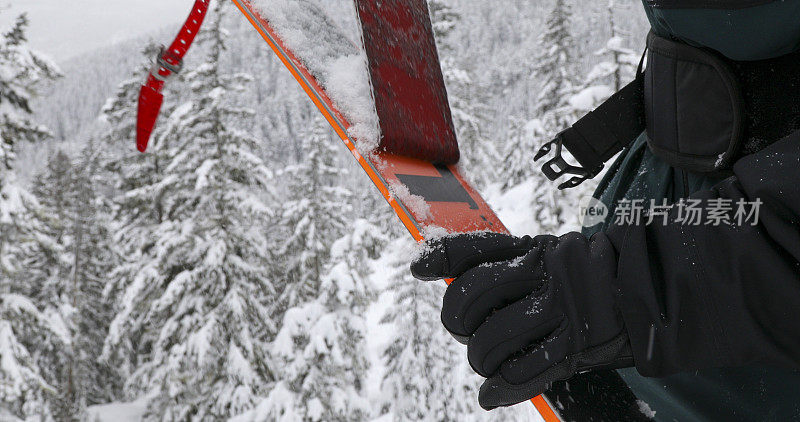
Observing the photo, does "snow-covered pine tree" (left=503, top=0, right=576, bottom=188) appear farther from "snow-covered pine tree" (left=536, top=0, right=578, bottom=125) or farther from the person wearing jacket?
the person wearing jacket

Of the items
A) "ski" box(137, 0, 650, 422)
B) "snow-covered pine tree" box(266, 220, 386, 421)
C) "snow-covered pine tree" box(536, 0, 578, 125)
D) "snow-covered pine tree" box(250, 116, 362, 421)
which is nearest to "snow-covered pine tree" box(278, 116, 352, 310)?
"snow-covered pine tree" box(250, 116, 362, 421)

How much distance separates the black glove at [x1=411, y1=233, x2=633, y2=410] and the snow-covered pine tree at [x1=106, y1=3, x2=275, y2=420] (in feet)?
40.8

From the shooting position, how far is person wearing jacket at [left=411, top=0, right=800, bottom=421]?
39.7 inches

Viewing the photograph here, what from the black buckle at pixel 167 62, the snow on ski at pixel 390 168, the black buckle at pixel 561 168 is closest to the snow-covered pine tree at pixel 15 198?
the black buckle at pixel 167 62

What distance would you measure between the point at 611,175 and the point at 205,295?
12736 mm

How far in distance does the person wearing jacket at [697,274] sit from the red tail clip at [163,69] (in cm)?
215

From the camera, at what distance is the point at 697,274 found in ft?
3.42

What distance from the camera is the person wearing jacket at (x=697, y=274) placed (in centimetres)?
101

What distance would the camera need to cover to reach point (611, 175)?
2.40 m

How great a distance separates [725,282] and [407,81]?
1.34 m

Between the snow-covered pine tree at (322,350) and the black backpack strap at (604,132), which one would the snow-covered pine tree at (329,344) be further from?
the black backpack strap at (604,132)

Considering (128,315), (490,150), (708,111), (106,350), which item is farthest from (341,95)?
(490,150)

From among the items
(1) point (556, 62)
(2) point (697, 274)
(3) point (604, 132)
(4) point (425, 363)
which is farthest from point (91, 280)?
(2) point (697, 274)

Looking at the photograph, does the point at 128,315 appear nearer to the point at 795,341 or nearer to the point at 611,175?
the point at 611,175
